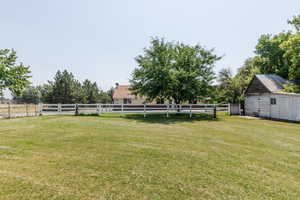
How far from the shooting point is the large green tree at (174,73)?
13859 mm

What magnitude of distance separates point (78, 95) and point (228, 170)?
37.3 meters

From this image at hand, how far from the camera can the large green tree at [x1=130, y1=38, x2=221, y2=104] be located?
13.9 meters

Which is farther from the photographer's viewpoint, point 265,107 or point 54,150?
point 265,107

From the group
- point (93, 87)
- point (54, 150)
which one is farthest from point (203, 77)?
point (93, 87)

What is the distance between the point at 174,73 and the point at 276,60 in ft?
54.4

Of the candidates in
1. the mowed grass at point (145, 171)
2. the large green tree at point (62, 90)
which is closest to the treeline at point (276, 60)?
the mowed grass at point (145, 171)

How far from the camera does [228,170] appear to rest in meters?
3.46

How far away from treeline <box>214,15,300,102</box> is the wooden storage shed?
1386 millimetres

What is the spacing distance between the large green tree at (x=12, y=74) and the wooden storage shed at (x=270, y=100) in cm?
1930

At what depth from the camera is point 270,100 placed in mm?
15148

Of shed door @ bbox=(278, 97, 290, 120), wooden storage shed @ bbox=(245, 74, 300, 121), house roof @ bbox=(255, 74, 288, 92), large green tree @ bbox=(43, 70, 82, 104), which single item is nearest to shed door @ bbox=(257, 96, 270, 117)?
wooden storage shed @ bbox=(245, 74, 300, 121)

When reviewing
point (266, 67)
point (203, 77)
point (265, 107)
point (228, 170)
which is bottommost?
point (228, 170)

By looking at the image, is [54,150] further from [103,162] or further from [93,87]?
[93,87]

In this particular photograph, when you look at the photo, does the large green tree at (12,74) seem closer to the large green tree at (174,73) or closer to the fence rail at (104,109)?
the fence rail at (104,109)
